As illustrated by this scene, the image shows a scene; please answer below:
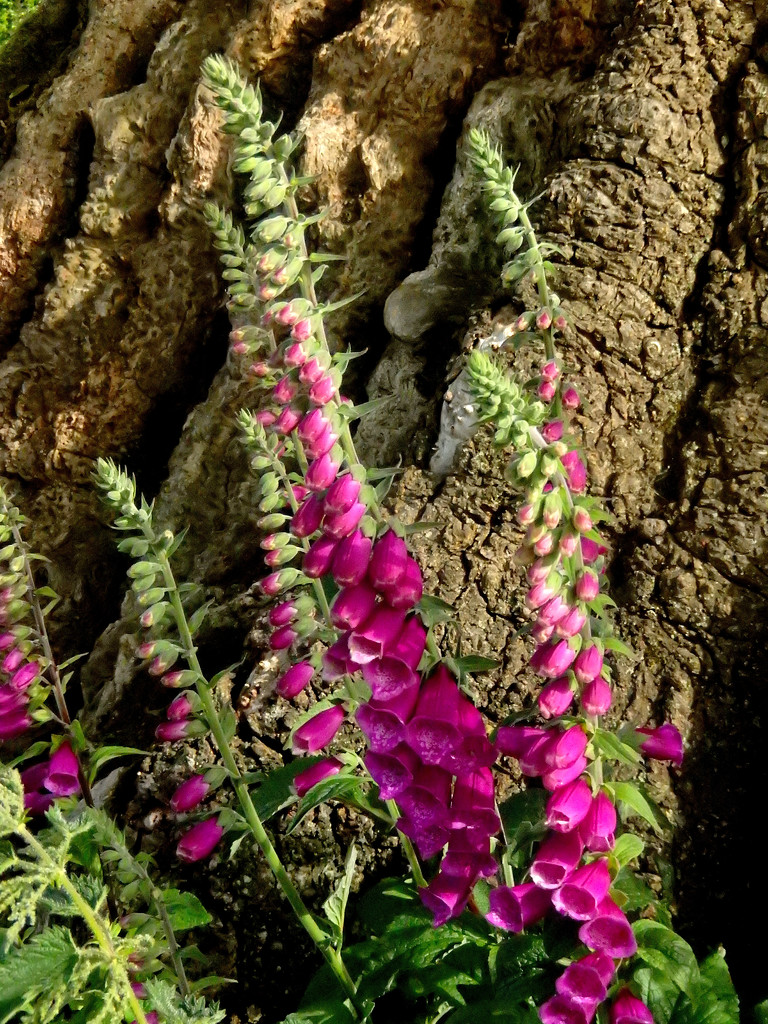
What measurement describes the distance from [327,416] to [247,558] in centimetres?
214

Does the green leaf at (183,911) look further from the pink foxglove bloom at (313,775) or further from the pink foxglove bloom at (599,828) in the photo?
the pink foxglove bloom at (599,828)

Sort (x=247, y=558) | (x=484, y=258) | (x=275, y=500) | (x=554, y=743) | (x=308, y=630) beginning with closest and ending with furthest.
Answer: (x=554, y=743)
(x=308, y=630)
(x=275, y=500)
(x=484, y=258)
(x=247, y=558)

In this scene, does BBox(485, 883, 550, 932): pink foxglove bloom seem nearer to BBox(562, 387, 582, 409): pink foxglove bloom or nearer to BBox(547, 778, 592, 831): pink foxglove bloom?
BBox(547, 778, 592, 831): pink foxglove bloom

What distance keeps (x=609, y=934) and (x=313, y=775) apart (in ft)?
2.62

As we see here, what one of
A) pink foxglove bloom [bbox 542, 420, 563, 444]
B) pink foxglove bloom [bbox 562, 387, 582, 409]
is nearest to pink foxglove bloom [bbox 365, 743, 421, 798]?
pink foxglove bloom [bbox 542, 420, 563, 444]

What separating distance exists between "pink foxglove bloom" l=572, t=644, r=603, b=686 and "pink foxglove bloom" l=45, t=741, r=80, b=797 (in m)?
1.46

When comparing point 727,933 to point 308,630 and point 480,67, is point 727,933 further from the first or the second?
point 480,67

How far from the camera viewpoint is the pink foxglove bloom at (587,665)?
1.88m

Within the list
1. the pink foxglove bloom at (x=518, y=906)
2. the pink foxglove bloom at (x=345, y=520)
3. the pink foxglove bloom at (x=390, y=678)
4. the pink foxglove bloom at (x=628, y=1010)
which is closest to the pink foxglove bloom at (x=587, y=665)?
the pink foxglove bloom at (x=390, y=678)

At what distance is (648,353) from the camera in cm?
324

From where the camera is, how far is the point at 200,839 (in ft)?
7.75

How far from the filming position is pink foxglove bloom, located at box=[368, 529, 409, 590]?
1.91m

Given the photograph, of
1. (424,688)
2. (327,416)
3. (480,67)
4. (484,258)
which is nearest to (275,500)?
(327,416)

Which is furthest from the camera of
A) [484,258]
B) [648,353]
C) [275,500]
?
[484,258]
